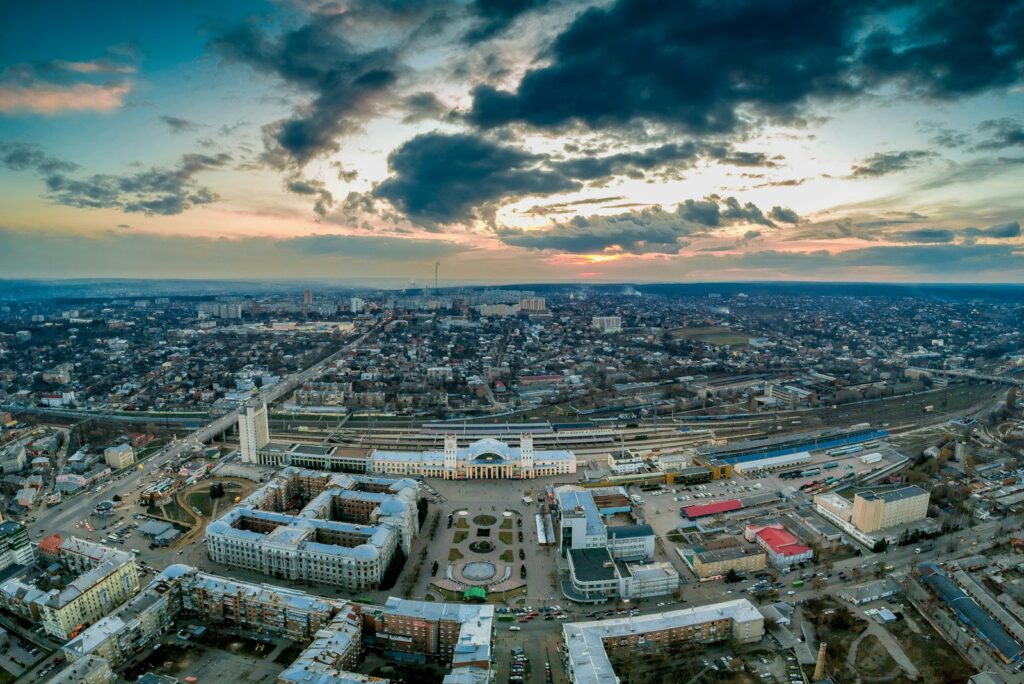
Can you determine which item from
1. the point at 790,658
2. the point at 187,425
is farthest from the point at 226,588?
the point at 187,425

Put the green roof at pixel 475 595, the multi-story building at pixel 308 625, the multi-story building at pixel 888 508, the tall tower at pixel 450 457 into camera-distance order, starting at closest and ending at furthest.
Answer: the multi-story building at pixel 308 625 → the green roof at pixel 475 595 → the multi-story building at pixel 888 508 → the tall tower at pixel 450 457

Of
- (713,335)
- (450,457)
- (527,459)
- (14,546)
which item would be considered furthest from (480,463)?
(713,335)

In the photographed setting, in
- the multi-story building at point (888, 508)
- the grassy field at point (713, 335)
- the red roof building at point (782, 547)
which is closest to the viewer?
the red roof building at point (782, 547)

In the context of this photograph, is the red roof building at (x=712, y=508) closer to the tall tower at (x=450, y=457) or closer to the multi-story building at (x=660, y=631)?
the multi-story building at (x=660, y=631)

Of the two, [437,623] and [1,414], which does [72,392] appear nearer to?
[1,414]

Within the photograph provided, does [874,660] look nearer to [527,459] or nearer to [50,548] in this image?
[527,459]

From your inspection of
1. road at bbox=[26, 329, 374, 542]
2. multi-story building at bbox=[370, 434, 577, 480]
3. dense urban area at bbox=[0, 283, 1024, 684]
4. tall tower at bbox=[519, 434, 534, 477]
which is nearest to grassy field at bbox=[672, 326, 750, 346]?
dense urban area at bbox=[0, 283, 1024, 684]

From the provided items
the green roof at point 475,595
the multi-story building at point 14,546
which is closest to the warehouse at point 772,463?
the green roof at point 475,595

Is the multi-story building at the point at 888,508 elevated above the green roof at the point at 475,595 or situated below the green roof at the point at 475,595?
above
